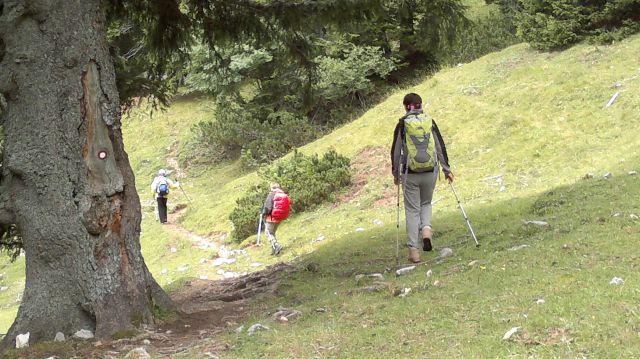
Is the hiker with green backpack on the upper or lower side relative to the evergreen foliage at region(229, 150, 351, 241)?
upper

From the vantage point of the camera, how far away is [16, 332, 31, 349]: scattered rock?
21.6ft

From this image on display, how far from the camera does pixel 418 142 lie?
8.21 meters

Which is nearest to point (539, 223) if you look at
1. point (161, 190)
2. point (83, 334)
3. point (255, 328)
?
point (255, 328)

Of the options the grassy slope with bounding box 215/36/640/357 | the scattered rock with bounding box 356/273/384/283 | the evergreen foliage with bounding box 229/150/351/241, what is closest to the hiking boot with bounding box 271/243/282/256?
the grassy slope with bounding box 215/36/640/357

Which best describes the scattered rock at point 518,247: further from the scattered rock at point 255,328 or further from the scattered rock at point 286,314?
the scattered rock at point 255,328

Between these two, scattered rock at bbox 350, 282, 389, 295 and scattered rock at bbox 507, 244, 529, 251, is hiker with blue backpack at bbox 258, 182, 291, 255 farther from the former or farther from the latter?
scattered rock at bbox 507, 244, 529, 251

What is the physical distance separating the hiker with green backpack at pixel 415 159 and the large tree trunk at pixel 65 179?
3.45 metres

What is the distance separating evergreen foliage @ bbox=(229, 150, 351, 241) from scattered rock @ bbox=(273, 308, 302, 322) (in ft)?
33.5

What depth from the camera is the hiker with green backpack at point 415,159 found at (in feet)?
26.9

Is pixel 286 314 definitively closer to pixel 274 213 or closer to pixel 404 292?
pixel 404 292

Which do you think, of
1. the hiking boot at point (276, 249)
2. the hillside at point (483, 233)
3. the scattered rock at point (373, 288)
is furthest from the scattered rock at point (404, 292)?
the hiking boot at point (276, 249)

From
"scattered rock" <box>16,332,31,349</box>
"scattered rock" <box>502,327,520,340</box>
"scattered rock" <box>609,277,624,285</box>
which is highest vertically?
"scattered rock" <box>16,332,31,349</box>

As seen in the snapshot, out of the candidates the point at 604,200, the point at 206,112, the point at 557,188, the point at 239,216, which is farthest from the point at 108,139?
the point at 206,112

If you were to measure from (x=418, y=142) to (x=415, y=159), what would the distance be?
22 cm
